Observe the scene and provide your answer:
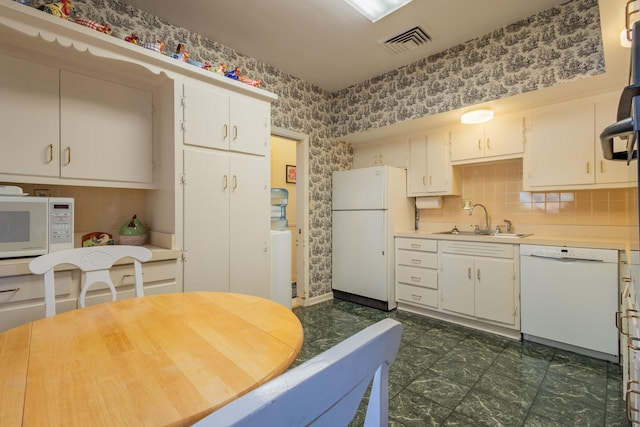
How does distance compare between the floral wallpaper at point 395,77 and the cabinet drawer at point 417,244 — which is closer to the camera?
the floral wallpaper at point 395,77

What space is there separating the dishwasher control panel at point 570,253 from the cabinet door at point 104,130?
3240 millimetres

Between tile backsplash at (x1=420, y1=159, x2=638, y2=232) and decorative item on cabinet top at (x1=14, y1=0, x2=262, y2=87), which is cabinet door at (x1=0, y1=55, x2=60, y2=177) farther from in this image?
tile backsplash at (x1=420, y1=159, x2=638, y2=232)

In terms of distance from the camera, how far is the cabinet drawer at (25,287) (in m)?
1.55

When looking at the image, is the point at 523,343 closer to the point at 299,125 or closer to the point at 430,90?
the point at 430,90

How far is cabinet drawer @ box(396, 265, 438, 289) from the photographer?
319 cm

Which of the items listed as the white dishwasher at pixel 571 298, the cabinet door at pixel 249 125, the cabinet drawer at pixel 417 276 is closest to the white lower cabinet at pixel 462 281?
the cabinet drawer at pixel 417 276

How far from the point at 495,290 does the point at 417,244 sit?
872 mm

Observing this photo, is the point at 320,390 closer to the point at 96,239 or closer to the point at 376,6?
the point at 96,239

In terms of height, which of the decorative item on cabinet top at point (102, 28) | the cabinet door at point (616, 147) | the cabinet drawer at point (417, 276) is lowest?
the cabinet drawer at point (417, 276)

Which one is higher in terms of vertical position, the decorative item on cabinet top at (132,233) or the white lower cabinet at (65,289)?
the decorative item on cabinet top at (132,233)

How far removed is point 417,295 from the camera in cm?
332

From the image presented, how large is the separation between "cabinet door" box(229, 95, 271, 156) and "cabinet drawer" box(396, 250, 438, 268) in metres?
1.97

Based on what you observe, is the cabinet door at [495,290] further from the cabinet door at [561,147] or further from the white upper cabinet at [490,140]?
the white upper cabinet at [490,140]

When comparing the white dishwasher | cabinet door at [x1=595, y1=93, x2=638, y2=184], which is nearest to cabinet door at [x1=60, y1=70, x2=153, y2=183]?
the white dishwasher
